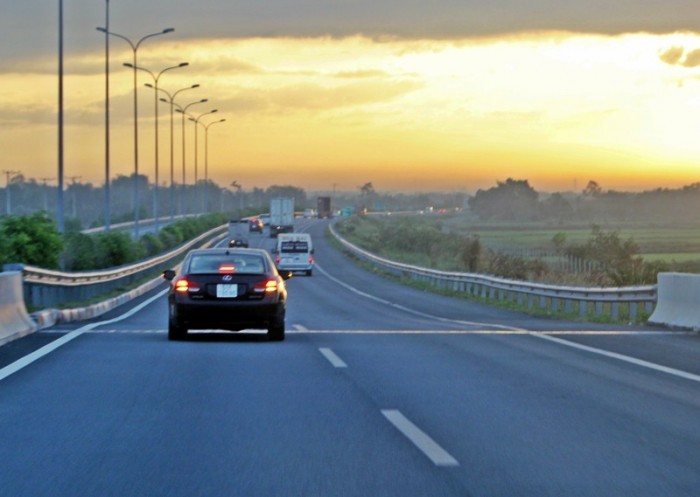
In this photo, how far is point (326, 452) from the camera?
26.9ft

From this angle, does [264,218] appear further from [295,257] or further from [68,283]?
[68,283]

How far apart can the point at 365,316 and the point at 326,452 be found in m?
21.8

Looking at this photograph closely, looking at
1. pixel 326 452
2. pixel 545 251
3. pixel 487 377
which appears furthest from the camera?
pixel 545 251

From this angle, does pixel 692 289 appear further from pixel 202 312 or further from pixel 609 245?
pixel 609 245

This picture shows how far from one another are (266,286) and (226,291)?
0.64m

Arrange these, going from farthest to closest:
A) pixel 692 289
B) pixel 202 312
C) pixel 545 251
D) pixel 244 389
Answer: pixel 545 251 < pixel 692 289 < pixel 202 312 < pixel 244 389

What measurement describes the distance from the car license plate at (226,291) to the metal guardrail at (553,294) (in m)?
9.40

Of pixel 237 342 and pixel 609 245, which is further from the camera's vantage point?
pixel 609 245

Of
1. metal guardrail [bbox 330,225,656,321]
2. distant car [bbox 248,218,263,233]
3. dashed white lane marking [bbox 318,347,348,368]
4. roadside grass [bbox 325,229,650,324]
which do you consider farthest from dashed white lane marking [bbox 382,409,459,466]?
distant car [bbox 248,218,263,233]

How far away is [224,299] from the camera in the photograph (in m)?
18.0

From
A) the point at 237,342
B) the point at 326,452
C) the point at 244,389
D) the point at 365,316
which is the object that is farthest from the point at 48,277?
the point at 326,452

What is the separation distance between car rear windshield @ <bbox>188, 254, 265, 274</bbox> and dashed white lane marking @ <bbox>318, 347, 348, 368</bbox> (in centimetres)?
238

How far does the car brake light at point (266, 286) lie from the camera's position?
1809 centimetres

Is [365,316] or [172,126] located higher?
[172,126]
